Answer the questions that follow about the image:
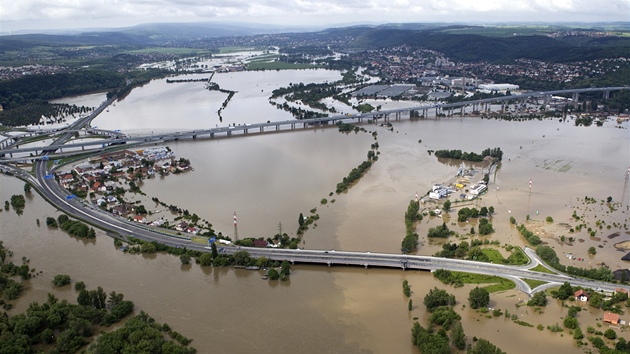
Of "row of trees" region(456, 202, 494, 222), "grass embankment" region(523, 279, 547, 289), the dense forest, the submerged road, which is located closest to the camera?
"grass embankment" region(523, 279, 547, 289)

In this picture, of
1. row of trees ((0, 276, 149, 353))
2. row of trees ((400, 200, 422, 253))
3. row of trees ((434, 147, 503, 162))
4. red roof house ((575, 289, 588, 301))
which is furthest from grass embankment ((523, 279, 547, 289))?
row of trees ((434, 147, 503, 162))

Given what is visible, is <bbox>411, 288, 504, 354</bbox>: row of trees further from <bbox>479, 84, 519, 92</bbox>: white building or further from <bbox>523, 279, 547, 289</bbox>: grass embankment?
<bbox>479, 84, 519, 92</bbox>: white building

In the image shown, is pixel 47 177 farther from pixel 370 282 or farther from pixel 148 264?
pixel 370 282

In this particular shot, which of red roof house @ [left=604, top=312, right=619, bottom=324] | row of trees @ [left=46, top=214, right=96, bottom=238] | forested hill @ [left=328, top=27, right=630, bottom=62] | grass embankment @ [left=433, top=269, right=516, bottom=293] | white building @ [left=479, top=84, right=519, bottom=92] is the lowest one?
red roof house @ [left=604, top=312, right=619, bottom=324]

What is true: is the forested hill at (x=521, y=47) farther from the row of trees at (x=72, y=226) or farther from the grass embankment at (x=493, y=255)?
the row of trees at (x=72, y=226)

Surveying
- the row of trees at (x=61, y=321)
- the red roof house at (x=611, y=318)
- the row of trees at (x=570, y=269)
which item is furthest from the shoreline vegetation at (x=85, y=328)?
the row of trees at (x=570, y=269)
